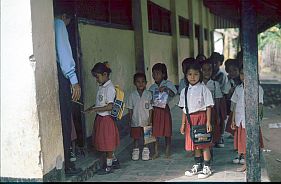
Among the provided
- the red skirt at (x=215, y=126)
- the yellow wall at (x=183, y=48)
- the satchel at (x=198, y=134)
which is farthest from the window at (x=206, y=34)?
the satchel at (x=198, y=134)

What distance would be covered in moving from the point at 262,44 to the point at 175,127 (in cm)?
2220

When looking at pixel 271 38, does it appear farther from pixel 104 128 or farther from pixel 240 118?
pixel 104 128

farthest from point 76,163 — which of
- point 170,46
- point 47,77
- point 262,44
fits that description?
point 262,44

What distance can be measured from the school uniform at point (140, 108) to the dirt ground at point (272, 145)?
174 centimetres

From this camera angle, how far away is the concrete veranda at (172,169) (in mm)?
4808

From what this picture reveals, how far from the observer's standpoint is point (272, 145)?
7160 mm

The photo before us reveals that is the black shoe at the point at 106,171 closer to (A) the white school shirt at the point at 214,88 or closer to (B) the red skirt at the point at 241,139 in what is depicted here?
(B) the red skirt at the point at 241,139

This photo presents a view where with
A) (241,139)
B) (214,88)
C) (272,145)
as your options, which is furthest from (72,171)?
(272,145)

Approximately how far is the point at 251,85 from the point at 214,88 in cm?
195

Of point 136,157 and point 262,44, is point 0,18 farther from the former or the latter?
point 262,44

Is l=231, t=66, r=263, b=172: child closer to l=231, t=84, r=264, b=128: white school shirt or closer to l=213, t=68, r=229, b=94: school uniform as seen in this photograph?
l=231, t=84, r=264, b=128: white school shirt

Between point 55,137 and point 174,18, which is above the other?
point 174,18

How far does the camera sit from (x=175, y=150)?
6.31 m

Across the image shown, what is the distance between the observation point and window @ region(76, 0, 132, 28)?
6.02 meters
